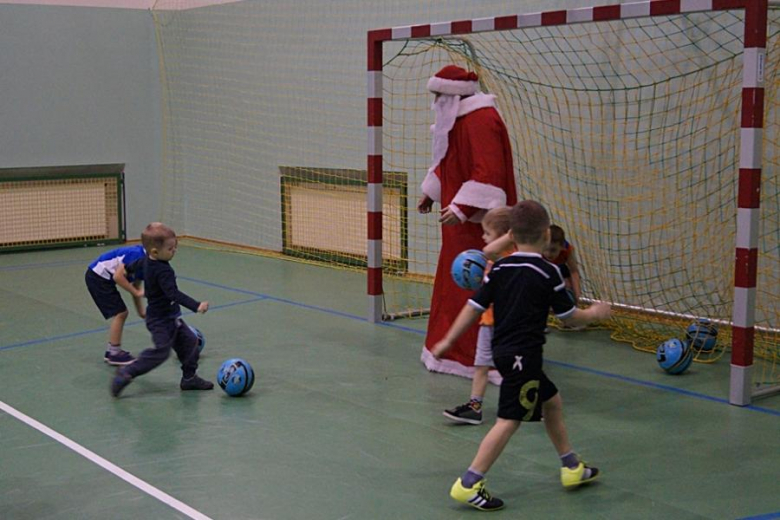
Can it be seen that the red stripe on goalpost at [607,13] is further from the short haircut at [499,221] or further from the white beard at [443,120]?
the short haircut at [499,221]

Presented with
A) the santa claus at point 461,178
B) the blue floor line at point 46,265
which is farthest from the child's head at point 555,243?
the blue floor line at point 46,265

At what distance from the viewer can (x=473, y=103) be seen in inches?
248

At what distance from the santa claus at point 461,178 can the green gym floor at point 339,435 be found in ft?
1.11

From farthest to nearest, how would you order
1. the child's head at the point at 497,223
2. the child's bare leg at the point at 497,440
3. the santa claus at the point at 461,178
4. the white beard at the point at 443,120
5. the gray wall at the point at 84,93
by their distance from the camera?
1. the gray wall at the point at 84,93
2. the white beard at the point at 443,120
3. the santa claus at the point at 461,178
4. the child's head at the point at 497,223
5. the child's bare leg at the point at 497,440

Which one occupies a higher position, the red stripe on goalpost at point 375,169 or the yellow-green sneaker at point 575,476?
the red stripe on goalpost at point 375,169

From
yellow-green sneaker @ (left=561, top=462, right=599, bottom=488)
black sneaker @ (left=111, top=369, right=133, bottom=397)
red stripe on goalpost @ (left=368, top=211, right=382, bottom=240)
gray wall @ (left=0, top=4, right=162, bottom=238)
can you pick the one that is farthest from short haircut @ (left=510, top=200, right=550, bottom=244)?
gray wall @ (left=0, top=4, right=162, bottom=238)

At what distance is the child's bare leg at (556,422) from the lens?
4230 mm

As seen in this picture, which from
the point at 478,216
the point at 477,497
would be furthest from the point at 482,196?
the point at 477,497

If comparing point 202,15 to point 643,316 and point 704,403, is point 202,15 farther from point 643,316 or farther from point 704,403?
point 704,403

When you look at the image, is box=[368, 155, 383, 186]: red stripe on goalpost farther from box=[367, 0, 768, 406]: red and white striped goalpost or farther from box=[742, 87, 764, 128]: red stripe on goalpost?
box=[742, 87, 764, 128]: red stripe on goalpost

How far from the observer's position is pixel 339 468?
15.3ft

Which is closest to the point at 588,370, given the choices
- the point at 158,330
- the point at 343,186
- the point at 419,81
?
the point at 158,330

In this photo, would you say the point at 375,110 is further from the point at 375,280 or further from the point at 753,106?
the point at 753,106

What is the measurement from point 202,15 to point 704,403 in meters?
9.07
